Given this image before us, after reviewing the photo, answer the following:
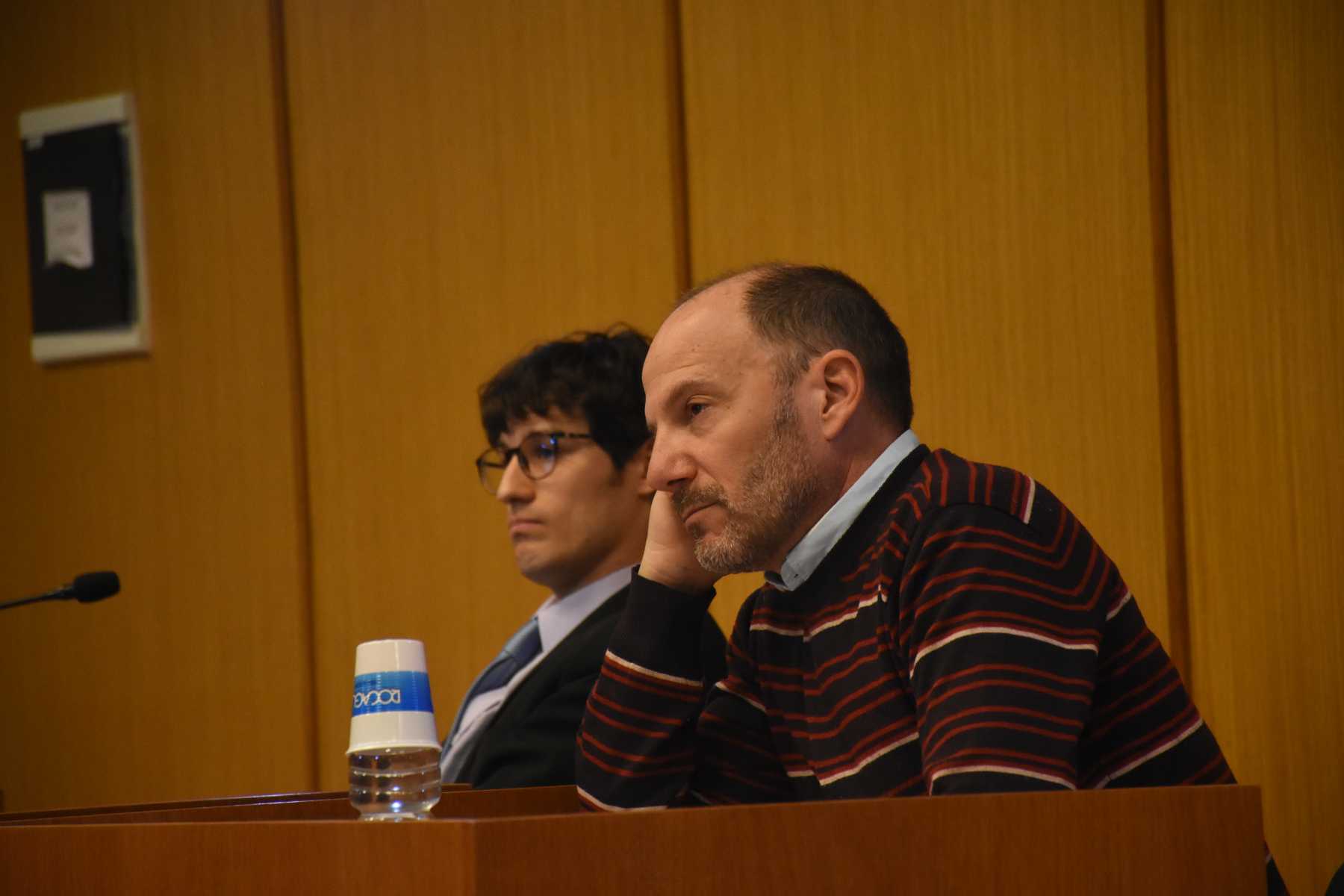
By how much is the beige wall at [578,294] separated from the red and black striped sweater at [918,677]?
1138 mm

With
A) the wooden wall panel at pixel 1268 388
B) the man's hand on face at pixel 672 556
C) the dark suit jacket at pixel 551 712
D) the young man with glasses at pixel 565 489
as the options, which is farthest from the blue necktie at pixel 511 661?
the wooden wall panel at pixel 1268 388

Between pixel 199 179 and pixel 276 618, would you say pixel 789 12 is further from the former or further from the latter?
pixel 276 618

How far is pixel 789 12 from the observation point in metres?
3.12

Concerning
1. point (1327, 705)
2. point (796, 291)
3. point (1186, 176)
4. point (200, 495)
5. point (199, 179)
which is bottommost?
point (1327, 705)

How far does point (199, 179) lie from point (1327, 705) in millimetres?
2832

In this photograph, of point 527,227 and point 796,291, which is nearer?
point 796,291

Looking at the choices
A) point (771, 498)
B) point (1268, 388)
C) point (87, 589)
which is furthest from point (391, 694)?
point (1268, 388)

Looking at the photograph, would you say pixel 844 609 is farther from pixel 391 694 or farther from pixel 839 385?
pixel 391 694

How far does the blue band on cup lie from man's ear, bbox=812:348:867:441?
64 cm

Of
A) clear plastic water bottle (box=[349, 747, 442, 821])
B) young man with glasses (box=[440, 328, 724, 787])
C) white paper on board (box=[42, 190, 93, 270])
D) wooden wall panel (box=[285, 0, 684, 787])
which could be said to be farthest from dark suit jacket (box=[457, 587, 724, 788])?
white paper on board (box=[42, 190, 93, 270])

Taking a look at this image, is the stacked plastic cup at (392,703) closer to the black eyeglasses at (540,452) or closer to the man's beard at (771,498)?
the man's beard at (771,498)

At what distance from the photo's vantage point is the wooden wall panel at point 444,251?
11.0 ft

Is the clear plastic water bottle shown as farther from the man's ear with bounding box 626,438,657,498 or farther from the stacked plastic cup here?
the man's ear with bounding box 626,438,657,498

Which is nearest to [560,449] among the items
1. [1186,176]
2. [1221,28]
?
[1186,176]
